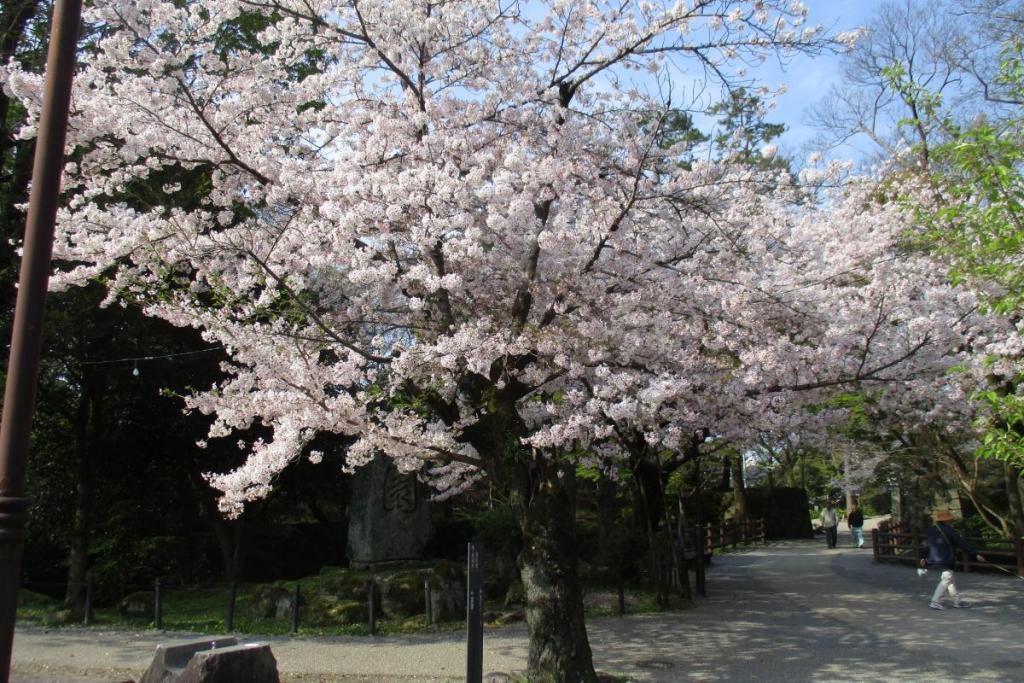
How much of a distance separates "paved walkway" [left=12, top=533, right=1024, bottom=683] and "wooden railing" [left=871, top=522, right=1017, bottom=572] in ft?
7.65

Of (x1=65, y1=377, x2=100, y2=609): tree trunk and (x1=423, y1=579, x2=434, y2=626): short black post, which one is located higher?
(x1=65, y1=377, x2=100, y2=609): tree trunk

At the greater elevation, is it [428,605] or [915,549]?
[915,549]

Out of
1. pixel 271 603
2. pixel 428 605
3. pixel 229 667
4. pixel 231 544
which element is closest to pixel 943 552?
pixel 428 605

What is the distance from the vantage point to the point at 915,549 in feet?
60.7

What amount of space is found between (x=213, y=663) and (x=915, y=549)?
16877mm

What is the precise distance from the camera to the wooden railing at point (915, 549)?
52.8 feet

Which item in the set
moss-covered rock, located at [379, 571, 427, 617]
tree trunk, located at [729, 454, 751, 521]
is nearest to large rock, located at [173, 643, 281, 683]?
moss-covered rock, located at [379, 571, 427, 617]

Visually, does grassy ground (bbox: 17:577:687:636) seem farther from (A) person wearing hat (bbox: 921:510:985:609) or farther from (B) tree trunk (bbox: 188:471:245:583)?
(A) person wearing hat (bbox: 921:510:985:609)

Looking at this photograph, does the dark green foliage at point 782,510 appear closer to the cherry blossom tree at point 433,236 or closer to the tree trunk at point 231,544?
the tree trunk at point 231,544

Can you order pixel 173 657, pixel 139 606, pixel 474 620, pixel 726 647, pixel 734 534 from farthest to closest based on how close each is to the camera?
pixel 734 534, pixel 139 606, pixel 726 647, pixel 173 657, pixel 474 620

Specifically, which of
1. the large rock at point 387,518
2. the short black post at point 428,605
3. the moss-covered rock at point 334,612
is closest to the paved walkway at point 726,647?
the short black post at point 428,605

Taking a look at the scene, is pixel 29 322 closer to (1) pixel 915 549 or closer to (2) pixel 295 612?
(2) pixel 295 612

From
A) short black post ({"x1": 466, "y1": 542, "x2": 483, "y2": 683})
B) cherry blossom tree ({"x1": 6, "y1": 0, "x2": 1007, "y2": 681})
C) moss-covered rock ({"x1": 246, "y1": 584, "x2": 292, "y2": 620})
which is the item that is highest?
cherry blossom tree ({"x1": 6, "y1": 0, "x2": 1007, "y2": 681})

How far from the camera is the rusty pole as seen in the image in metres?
4.09
